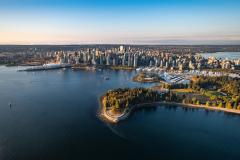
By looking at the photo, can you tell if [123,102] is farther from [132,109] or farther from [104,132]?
[104,132]

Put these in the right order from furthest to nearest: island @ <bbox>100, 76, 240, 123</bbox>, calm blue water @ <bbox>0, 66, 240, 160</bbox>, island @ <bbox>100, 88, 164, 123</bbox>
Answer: island @ <bbox>100, 76, 240, 123</bbox>, island @ <bbox>100, 88, 164, 123</bbox>, calm blue water @ <bbox>0, 66, 240, 160</bbox>

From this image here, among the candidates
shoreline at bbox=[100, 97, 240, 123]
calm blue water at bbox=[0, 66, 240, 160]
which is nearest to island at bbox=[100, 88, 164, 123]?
shoreline at bbox=[100, 97, 240, 123]

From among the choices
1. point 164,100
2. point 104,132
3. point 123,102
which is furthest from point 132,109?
point 104,132

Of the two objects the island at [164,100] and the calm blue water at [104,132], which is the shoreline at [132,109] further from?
the calm blue water at [104,132]

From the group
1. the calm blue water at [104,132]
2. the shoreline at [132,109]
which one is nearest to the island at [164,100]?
the shoreline at [132,109]

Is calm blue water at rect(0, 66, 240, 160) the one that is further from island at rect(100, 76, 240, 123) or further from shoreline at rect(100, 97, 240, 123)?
island at rect(100, 76, 240, 123)

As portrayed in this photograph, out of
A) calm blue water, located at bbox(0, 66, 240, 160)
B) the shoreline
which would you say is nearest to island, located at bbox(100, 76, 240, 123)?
the shoreline

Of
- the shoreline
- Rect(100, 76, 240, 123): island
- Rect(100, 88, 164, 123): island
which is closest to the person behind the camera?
the shoreline

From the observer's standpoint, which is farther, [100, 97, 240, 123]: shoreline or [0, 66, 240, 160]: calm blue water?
[100, 97, 240, 123]: shoreline

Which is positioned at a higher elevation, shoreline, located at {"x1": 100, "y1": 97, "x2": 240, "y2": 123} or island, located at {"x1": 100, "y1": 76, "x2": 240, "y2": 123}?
island, located at {"x1": 100, "y1": 76, "x2": 240, "y2": 123}

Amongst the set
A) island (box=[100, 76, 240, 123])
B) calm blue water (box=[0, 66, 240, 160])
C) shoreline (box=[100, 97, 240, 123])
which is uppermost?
island (box=[100, 76, 240, 123])
